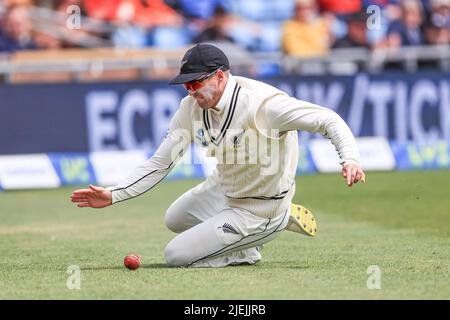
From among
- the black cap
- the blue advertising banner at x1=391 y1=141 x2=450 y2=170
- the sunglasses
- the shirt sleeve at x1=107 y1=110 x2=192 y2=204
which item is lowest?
the blue advertising banner at x1=391 y1=141 x2=450 y2=170

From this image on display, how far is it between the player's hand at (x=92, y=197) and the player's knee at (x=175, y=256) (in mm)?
635

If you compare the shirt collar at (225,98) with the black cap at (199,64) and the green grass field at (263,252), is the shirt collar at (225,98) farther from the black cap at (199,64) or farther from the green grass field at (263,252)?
the green grass field at (263,252)

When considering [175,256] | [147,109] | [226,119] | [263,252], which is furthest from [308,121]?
[147,109]

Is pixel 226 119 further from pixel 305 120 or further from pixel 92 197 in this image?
pixel 92 197

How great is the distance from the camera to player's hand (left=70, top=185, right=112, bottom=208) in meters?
8.68

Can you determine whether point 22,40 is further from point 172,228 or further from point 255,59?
point 172,228

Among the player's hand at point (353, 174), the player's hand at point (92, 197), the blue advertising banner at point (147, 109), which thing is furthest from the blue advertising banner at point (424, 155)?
→ the player's hand at point (353, 174)

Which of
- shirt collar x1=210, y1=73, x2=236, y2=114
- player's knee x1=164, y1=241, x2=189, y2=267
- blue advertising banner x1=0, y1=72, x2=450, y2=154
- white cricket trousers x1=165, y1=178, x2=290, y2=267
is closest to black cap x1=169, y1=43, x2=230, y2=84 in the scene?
shirt collar x1=210, y1=73, x2=236, y2=114

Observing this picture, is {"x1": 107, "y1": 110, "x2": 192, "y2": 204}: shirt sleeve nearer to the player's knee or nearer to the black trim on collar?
the black trim on collar

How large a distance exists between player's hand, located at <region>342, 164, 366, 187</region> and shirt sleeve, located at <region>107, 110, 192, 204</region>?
1639 millimetres

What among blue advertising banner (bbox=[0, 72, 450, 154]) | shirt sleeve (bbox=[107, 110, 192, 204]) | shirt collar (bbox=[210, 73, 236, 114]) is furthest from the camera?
blue advertising banner (bbox=[0, 72, 450, 154])

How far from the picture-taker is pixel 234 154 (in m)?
8.75

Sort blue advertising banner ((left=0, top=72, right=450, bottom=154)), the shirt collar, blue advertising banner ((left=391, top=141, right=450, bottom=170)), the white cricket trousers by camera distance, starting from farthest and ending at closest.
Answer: blue advertising banner ((left=391, top=141, right=450, bottom=170)) < blue advertising banner ((left=0, top=72, right=450, bottom=154)) < the white cricket trousers < the shirt collar

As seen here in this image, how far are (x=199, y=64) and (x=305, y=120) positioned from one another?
3.04ft
